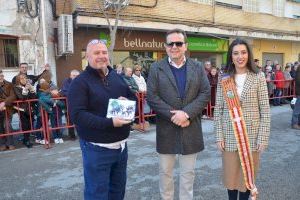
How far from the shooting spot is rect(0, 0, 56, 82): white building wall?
10625mm

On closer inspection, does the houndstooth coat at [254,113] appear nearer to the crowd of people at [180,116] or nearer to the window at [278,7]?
the crowd of people at [180,116]

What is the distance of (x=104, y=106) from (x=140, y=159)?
3.30 m

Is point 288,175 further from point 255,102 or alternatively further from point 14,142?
point 14,142

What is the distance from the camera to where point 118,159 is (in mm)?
3287

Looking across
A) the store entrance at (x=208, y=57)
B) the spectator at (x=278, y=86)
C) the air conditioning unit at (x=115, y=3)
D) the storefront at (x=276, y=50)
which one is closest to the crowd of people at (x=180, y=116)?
the air conditioning unit at (x=115, y=3)

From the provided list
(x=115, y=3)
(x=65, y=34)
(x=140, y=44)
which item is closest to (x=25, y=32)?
(x=65, y=34)

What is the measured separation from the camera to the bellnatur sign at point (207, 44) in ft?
53.3

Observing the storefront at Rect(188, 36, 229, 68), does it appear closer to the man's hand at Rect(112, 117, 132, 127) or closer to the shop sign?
the shop sign

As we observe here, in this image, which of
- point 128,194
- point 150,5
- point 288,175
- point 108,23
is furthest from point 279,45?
point 128,194

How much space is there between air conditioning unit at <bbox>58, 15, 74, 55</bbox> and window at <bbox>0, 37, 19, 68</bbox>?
57.0 inches

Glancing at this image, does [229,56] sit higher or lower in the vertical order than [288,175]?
higher

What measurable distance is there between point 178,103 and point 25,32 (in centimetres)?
898

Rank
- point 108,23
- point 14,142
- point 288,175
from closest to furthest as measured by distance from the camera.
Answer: point 288,175 < point 14,142 < point 108,23

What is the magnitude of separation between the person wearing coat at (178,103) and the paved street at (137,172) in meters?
0.96
